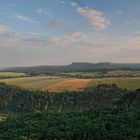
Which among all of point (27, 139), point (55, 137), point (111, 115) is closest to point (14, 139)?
point (27, 139)

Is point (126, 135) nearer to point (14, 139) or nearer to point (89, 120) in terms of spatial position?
point (89, 120)

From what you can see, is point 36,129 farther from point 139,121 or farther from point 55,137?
point 139,121

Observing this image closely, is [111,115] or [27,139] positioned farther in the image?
[111,115]

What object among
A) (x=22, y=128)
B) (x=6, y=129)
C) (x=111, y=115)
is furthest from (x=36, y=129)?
(x=111, y=115)

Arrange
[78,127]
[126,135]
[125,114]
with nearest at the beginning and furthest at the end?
[126,135] < [78,127] < [125,114]

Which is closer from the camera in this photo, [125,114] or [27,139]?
[27,139]

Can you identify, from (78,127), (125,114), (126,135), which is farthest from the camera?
(125,114)

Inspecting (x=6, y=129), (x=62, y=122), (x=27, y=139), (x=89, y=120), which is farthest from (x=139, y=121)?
(x=6, y=129)
